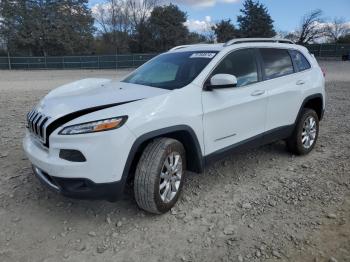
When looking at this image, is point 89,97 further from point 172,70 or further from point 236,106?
point 236,106

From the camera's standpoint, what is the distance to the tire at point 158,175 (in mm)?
3258

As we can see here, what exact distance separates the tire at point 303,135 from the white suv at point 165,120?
0.07 ft

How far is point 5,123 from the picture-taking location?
7184 mm

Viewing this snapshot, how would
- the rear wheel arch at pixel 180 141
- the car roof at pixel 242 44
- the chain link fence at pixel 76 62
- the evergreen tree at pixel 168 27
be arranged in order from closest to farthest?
the rear wheel arch at pixel 180 141, the car roof at pixel 242 44, the chain link fence at pixel 76 62, the evergreen tree at pixel 168 27

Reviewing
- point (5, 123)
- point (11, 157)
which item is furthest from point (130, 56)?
point (11, 157)

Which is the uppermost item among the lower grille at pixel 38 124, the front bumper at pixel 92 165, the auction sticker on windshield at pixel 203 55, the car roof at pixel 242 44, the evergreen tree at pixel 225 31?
the evergreen tree at pixel 225 31

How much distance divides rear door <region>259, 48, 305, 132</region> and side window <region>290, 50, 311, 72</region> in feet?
0.39

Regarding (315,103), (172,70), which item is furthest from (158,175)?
(315,103)

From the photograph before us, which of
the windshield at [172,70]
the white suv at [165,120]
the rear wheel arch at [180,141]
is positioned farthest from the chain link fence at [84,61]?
the rear wheel arch at [180,141]

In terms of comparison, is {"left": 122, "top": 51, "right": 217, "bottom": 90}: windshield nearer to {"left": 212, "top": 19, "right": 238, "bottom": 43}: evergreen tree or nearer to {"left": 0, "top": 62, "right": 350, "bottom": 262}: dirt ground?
{"left": 0, "top": 62, "right": 350, "bottom": 262}: dirt ground

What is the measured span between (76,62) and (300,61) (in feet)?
117

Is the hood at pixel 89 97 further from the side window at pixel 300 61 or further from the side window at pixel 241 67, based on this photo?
the side window at pixel 300 61

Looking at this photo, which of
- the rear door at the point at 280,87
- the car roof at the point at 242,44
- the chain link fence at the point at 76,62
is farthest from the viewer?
the chain link fence at the point at 76,62

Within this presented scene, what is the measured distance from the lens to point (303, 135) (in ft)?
17.2
